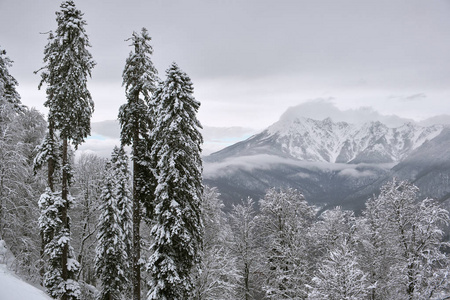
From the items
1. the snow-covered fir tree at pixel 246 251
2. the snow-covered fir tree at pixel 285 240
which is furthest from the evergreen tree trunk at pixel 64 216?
the snow-covered fir tree at pixel 246 251

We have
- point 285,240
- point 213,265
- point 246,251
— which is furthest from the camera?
point 246,251

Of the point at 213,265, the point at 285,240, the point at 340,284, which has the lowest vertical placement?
the point at 340,284

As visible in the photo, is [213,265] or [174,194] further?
[213,265]

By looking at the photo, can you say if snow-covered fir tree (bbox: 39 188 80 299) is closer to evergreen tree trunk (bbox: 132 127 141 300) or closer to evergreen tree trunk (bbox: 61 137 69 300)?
evergreen tree trunk (bbox: 61 137 69 300)

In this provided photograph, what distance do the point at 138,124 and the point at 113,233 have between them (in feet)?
33.5

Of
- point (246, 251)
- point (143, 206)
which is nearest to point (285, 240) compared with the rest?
point (246, 251)

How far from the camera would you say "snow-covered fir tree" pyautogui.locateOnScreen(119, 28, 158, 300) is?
Answer: 51.3 feet

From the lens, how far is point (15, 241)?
18828mm

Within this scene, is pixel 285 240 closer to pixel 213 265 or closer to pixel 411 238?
pixel 213 265

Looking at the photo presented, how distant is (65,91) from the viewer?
15.0 metres

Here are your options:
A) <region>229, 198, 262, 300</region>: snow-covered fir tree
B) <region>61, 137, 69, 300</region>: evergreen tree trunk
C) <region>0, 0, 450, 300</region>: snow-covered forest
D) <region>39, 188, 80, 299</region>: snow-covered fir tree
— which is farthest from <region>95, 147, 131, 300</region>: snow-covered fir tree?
<region>229, 198, 262, 300</region>: snow-covered fir tree

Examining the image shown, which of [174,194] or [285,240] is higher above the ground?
[174,194]

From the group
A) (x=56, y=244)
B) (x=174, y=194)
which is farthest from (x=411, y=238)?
(x=56, y=244)

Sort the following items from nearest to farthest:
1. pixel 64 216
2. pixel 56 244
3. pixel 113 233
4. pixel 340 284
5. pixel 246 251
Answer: pixel 56 244 < pixel 64 216 < pixel 340 284 < pixel 113 233 < pixel 246 251
